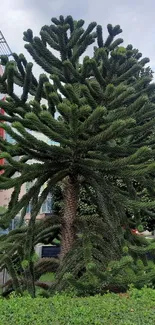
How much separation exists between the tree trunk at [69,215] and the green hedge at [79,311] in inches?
44.7

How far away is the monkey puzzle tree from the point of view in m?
4.30

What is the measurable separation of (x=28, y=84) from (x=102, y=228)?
209 cm

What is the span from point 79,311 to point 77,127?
184 cm

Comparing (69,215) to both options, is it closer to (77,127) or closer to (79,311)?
(77,127)

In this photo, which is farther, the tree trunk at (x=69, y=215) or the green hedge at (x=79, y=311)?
the tree trunk at (x=69, y=215)

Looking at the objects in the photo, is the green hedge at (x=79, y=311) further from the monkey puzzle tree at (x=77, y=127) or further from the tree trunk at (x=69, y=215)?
Answer: the tree trunk at (x=69, y=215)

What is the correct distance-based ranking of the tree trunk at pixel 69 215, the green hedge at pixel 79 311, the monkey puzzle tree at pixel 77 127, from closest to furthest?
the green hedge at pixel 79 311 → the monkey puzzle tree at pixel 77 127 → the tree trunk at pixel 69 215

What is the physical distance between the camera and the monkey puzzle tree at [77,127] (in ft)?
14.1

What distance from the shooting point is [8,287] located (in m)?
5.66

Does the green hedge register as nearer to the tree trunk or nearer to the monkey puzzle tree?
the monkey puzzle tree

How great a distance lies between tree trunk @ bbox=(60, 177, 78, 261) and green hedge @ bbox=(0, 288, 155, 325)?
114cm

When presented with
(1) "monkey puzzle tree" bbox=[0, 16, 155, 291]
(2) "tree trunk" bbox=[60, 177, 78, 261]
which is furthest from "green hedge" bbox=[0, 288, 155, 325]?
(2) "tree trunk" bbox=[60, 177, 78, 261]

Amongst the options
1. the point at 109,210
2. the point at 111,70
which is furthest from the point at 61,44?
the point at 109,210

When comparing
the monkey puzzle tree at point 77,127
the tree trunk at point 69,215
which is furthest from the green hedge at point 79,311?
the tree trunk at point 69,215
